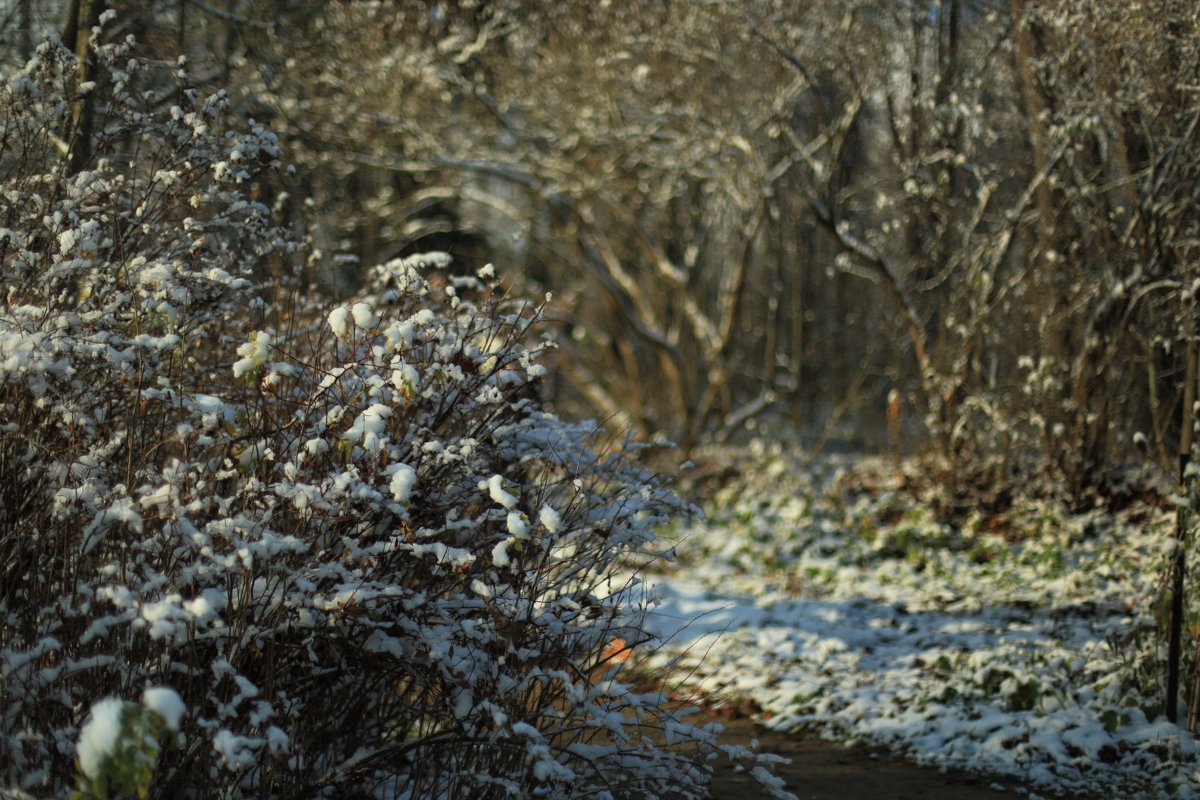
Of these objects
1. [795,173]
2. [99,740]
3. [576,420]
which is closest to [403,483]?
[99,740]

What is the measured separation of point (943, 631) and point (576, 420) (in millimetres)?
3115

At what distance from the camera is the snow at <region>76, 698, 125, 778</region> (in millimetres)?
2150

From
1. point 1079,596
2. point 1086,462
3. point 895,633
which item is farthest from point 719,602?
point 1086,462

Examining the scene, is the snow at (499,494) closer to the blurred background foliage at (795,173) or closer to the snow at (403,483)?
the snow at (403,483)

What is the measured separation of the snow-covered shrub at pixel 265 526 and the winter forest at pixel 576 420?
2 cm

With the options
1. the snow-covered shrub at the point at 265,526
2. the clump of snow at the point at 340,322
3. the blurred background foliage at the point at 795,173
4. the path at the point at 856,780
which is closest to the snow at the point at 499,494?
the snow-covered shrub at the point at 265,526

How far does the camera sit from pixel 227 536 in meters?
3.12

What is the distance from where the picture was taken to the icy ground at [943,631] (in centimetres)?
520

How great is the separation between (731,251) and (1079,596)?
8749 mm

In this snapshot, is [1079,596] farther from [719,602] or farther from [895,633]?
[719,602]

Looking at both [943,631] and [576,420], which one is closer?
[576,420]

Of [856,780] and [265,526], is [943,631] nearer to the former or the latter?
[856,780]

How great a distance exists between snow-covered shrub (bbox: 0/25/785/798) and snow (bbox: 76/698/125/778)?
1.56 feet

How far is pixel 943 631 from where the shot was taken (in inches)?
277
